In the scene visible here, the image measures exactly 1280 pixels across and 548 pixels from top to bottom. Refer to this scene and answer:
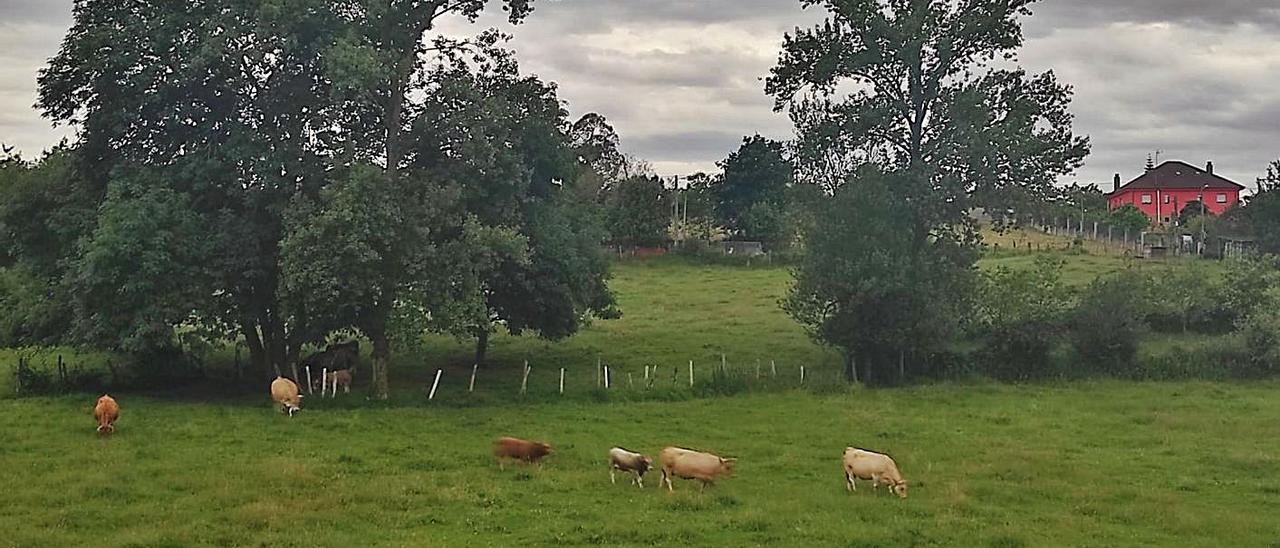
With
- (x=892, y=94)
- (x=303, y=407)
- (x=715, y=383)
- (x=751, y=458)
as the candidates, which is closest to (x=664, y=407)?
(x=715, y=383)

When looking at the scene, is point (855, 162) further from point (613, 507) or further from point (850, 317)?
point (613, 507)

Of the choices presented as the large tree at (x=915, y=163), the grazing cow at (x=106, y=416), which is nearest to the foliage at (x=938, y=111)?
the large tree at (x=915, y=163)

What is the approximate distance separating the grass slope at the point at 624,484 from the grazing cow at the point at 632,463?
1.67ft

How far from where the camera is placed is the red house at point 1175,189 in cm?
12862

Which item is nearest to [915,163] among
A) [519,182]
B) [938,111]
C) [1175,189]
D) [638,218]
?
[938,111]

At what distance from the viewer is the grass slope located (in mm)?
19047

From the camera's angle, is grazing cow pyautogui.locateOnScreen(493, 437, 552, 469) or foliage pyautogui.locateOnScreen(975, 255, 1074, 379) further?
foliage pyautogui.locateOnScreen(975, 255, 1074, 379)

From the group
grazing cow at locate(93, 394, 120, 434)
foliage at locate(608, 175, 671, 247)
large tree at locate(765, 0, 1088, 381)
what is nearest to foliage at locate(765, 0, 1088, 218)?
large tree at locate(765, 0, 1088, 381)

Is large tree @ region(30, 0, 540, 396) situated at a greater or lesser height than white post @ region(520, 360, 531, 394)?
greater

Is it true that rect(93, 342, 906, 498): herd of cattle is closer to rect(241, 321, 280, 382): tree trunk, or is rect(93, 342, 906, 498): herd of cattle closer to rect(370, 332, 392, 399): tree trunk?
rect(370, 332, 392, 399): tree trunk

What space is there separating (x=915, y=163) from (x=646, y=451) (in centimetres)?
1867

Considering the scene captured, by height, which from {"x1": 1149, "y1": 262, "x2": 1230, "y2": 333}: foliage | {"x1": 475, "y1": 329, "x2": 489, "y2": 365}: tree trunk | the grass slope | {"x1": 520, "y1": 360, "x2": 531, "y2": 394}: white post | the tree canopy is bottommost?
the grass slope

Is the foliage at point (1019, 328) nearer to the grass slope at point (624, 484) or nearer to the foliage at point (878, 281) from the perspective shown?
the foliage at point (878, 281)

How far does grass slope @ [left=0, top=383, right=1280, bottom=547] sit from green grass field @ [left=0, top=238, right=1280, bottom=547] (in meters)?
0.08
